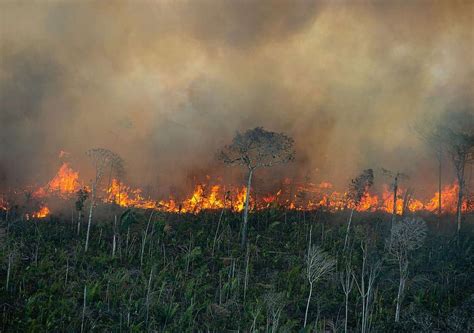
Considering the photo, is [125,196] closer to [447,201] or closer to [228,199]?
[228,199]

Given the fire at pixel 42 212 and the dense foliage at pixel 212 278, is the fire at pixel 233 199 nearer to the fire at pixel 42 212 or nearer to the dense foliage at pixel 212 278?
the fire at pixel 42 212

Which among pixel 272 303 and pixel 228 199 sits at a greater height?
pixel 228 199

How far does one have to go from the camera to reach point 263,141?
65562 millimetres

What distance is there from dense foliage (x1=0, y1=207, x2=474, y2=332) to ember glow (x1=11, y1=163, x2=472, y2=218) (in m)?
10.7

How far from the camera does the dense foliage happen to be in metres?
44.7

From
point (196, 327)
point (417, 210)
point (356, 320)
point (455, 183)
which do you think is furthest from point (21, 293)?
point (455, 183)

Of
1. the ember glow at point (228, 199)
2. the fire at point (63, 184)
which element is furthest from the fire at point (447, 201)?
the fire at point (63, 184)

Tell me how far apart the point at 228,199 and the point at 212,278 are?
31881mm

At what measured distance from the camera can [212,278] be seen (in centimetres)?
5559

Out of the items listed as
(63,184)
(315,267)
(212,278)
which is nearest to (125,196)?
(63,184)

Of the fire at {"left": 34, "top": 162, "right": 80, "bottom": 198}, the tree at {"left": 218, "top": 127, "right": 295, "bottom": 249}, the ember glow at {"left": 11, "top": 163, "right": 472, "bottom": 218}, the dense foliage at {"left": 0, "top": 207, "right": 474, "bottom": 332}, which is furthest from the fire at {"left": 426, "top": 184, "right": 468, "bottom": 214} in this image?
the fire at {"left": 34, "top": 162, "right": 80, "bottom": 198}

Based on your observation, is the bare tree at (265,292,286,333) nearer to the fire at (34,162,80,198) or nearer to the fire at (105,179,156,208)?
the fire at (105,179,156,208)

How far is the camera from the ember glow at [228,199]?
84938mm

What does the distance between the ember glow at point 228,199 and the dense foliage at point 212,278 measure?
10724 millimetres
